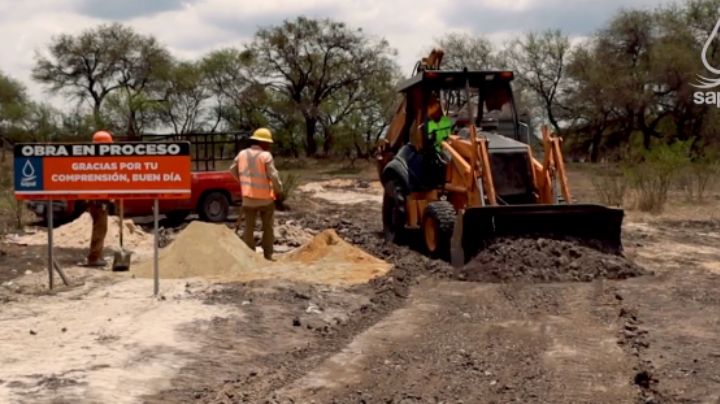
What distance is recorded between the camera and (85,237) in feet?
50.7

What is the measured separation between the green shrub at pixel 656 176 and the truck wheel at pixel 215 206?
1005 cm

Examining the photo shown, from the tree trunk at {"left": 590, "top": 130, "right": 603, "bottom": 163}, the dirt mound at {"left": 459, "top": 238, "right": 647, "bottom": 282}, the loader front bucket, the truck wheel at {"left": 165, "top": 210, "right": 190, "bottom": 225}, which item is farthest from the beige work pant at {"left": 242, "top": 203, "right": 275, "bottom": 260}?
the tree trunk at {"left": 590, "top": 130, "right": 603, "bottom": 163}

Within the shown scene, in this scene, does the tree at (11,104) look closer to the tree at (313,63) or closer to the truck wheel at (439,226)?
the tree at (313,63)

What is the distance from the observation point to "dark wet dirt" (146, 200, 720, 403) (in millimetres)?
6203

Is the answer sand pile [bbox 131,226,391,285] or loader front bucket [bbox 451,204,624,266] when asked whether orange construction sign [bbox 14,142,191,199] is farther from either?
loader front bucket [bbox 451,204,624,266]

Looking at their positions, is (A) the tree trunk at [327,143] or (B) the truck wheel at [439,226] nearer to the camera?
(B) the truck wheel at [439,226]

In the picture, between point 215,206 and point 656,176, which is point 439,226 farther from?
point 656,176

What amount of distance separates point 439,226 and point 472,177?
0.80 m

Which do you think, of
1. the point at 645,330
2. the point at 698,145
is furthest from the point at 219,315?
the point at 698,145

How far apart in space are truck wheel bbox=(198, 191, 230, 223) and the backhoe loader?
5.30 meters

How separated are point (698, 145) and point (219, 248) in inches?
1373

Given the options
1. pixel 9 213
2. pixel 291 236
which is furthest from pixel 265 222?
pixel 9 213

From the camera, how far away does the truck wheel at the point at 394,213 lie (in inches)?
546

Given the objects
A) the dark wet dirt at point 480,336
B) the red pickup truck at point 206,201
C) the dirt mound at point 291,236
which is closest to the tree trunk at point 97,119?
the red pickup truck at point 206,201
